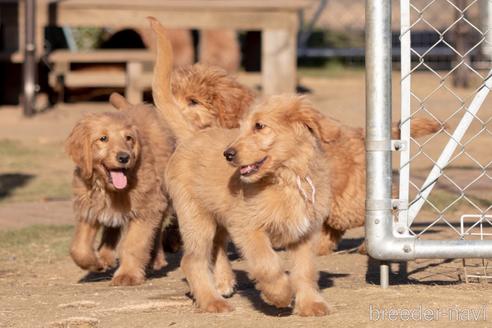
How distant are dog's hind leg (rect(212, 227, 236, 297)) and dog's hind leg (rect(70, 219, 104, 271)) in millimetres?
942

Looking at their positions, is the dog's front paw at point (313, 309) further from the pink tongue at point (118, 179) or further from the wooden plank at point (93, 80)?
the wooden plank at point (93, 80)

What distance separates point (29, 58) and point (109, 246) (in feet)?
25.8

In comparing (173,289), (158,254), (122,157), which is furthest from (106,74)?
(173,289)

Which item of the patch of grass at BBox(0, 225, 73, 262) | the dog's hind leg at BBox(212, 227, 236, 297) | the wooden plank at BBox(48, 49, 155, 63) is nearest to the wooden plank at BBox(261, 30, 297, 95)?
the wooden plank at BBox(48, 49, 155, 63)

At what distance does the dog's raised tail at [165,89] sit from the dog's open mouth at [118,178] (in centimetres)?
53

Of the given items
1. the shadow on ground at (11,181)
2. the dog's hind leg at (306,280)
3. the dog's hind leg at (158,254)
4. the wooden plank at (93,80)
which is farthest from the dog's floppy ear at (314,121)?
the wooden plank at (93,80)

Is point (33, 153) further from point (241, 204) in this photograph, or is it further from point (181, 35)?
point (241, 204)

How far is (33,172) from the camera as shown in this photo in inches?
464

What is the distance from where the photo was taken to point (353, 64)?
22547 mm

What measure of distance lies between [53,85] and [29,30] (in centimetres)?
172

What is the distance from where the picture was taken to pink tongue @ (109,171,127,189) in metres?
6.62

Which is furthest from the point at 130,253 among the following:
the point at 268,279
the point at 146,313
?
the point at 268,279

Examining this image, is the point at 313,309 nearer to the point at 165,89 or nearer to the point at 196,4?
the point at 165,89

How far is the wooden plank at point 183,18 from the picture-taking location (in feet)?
49.3
